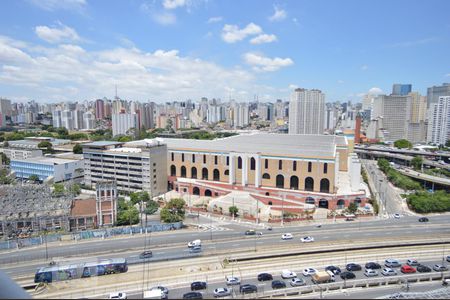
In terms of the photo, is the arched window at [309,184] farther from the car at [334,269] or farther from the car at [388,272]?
the car at [334,269]

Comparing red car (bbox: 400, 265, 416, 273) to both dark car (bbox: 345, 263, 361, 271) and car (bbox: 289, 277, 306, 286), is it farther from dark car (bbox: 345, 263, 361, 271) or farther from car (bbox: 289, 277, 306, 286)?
car (bbox: 289, 277, 306, 286)

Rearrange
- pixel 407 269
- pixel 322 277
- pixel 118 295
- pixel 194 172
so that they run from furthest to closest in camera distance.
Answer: pixel 194 172 < pixel 407 269 < pixel 322 277 < pixel 118 295

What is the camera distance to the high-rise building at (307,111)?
137000mm

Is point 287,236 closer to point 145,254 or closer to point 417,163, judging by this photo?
point 145,254

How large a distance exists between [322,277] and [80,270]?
21.7 m

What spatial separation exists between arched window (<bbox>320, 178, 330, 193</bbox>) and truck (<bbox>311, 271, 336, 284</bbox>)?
1039 inches

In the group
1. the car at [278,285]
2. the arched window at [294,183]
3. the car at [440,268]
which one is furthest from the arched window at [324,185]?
the car at [278,285]

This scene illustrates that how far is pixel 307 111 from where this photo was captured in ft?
454

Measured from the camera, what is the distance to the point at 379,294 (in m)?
24.9

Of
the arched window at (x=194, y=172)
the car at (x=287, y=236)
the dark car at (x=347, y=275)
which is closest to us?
the dark car at (x=347, y=275)

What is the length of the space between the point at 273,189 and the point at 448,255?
26.4 meters

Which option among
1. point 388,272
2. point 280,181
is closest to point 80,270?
point 388,272

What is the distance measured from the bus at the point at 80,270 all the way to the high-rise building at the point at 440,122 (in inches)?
5112

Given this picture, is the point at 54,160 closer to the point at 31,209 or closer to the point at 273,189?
the point at 31,209
